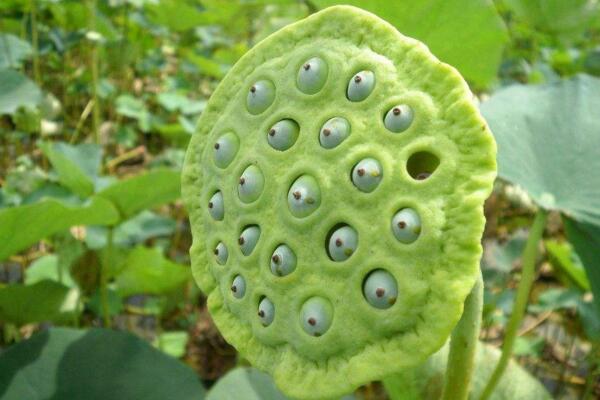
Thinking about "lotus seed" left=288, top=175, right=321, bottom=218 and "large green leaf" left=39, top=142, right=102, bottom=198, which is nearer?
"lotus seed" left=288, top=175, right=321, bottom=218

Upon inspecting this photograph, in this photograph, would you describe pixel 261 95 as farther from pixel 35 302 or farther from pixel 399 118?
pixel 35 302

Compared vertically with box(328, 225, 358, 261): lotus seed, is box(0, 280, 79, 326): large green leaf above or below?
below

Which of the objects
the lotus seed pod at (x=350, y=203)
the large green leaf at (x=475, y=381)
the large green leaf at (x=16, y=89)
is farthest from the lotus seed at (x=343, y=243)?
the large green leaf at (x=16, y=89)

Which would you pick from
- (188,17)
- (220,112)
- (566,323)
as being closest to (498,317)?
(566,323)

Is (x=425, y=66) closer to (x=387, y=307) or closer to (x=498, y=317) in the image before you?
(x=387, y=307)

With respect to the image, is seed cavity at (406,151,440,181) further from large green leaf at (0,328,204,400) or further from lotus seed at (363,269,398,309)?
large green leaf at (0,328,204,400)

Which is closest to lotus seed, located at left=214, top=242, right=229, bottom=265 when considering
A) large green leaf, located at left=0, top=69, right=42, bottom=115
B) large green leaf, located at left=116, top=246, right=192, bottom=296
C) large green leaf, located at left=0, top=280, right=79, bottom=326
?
large green leaf, located at left=0, top=280, right=79, bottom=326
